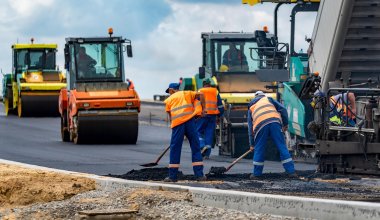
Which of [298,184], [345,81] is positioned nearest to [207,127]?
[345,81]

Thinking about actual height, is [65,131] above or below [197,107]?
below

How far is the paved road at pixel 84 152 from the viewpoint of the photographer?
19.9 metres

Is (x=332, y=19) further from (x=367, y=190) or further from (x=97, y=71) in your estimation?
(x=97, y=71)

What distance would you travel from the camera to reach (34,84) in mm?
39125

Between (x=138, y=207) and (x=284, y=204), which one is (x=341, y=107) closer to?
(x=138, y=207)

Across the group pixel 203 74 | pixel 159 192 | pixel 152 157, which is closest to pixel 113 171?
pixel 152 157

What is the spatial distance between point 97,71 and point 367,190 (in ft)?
49.2

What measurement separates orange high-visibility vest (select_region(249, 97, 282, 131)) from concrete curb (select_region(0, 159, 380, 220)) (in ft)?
14.2

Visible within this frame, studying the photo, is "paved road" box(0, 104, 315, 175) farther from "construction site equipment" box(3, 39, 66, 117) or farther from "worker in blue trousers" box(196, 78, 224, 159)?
"construction site equipment" box(3, 39, 66, 117)

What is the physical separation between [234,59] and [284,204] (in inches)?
637

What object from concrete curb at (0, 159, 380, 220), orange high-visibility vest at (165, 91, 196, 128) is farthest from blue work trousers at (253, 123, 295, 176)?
concrete curb at (0, 159, 380, 220)

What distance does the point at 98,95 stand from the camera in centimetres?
2739

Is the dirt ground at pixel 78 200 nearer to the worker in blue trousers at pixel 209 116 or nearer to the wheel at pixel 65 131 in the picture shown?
the worker in blue trousers at pixel 209 116

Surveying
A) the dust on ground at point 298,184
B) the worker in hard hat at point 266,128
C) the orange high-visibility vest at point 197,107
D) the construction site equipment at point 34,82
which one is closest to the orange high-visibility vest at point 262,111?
the worker in hard hat at point 266,128
